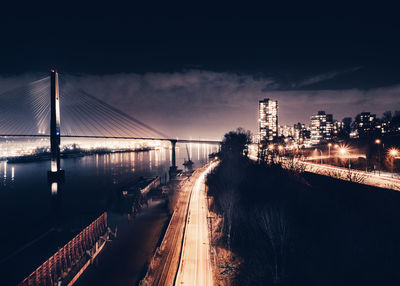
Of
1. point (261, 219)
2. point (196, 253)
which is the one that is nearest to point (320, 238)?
point (261, 219)

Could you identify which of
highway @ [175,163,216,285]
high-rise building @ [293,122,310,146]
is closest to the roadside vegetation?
highway @ [175,163,216,285]

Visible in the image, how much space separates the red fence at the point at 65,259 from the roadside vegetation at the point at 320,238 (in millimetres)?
11809

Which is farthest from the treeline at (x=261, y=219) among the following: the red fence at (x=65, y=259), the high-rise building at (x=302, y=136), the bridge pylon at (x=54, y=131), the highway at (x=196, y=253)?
the high-rise building at (x=302, y=136)

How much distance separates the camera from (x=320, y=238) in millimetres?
15617

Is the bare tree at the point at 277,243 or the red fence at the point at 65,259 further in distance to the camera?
the bare tree at the point at 277,243

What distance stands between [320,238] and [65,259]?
18.9 m

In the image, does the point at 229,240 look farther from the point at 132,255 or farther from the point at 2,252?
the point at 2,252

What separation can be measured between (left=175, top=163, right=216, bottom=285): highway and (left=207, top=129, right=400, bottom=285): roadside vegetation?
144 cm

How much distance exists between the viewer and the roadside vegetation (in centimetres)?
1308

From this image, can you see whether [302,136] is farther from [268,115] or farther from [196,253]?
[196,253]

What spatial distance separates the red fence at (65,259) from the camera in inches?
556

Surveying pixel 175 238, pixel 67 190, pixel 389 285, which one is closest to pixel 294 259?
pixel 389 285

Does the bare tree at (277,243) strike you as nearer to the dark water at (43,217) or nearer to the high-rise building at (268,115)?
the dark water at (43,217)

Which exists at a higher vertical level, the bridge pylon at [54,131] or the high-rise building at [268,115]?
the high-rise building at [268,115]
